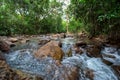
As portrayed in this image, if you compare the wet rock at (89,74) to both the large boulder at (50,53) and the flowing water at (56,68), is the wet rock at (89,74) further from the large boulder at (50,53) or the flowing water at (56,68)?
the large boulder at (50,53)

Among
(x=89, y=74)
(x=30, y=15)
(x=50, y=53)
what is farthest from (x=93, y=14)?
(x=30, y=15)

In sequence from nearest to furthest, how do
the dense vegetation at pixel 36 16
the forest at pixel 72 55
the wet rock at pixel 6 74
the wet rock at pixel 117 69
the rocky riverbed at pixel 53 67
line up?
the wet rock at pixel 6 74
the rocky riverbed at pixel 53 67
the forest at pixel 72 55
the wet rock at pixel 117 69
the dense vegetation at pixel 36 16

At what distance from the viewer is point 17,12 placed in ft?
66.1

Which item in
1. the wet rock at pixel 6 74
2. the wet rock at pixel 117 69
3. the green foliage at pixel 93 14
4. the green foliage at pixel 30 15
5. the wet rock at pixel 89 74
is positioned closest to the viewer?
the wet rock at pixel 6 74

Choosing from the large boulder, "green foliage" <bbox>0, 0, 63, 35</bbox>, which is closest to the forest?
the large boulder

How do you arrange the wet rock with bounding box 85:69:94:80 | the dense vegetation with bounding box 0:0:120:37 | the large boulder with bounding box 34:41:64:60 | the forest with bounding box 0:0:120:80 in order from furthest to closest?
the dense vegetation with bounding box 0:0:120:37, the large boulder with bounding box 34:41:64:60, the wet rock with bounding box 85:69:94:80, the forest with bounding box 0:0:120:80

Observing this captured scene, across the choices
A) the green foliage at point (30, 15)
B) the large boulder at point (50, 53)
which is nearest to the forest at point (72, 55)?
the large boulder at point (50, 53)

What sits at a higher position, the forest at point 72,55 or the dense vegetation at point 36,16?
the dense vegetation at point 36,16

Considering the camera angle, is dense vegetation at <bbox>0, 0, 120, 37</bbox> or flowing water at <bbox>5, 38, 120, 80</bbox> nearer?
flowing water at <bbox>5, 38, 120, 80</bbox>

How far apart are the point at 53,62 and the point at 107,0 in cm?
371

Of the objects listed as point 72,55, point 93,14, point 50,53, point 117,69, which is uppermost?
point 93,14

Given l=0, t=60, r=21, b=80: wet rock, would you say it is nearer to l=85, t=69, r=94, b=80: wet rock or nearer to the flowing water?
the flowing water

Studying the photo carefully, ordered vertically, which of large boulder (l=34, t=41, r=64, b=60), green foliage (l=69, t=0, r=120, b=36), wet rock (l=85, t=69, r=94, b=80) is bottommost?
wet rock (l=85, t=69, r=94, b=80)

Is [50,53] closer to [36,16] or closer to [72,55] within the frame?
[72,55]
